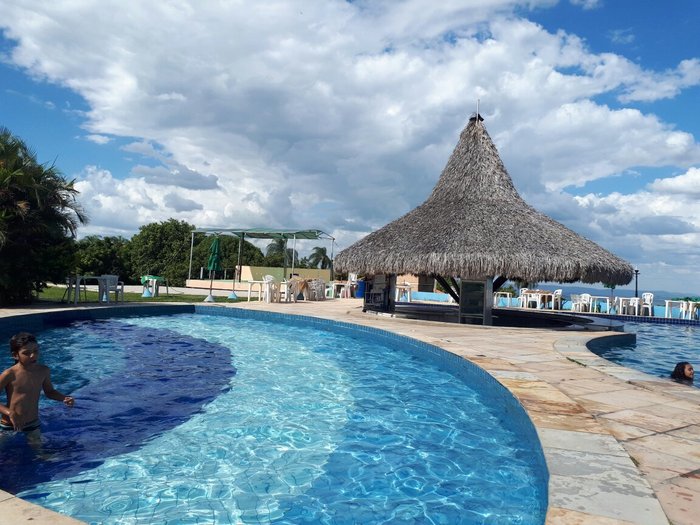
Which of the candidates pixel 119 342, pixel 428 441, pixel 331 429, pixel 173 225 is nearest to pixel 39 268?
pixel 119 342

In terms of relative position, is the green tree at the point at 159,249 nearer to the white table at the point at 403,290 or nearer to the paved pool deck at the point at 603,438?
the white table at the point at 403,290

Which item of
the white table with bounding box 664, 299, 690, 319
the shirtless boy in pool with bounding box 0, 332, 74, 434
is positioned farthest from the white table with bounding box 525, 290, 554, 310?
the shirtless boy in pool with bounding box 0, 332, 74, 434

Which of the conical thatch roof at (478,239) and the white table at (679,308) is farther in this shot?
the white table at (679,308)

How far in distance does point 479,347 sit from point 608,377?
84.7 inches

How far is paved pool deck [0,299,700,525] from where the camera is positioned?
210 cm

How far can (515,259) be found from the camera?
10328 millimetres

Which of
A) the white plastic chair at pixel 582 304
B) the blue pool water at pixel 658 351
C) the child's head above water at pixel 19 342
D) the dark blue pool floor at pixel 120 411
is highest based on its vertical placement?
the white plastic chair at pixel 582 304

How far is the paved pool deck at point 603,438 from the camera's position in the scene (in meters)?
2.10

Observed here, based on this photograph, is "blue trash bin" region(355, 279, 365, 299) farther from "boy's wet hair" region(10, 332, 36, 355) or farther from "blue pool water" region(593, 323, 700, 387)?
"boy's wet hair" region(10, 332, 36, 355)

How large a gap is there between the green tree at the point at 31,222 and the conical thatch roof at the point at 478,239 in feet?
20.2

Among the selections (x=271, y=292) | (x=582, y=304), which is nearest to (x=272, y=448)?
(x=271, y=292)

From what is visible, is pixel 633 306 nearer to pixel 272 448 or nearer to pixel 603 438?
pixel 603 438

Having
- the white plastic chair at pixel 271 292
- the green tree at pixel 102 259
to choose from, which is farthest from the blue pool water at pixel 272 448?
the green tree at pixel 102 259

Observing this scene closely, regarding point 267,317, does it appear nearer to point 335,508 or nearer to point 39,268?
point 39,268
